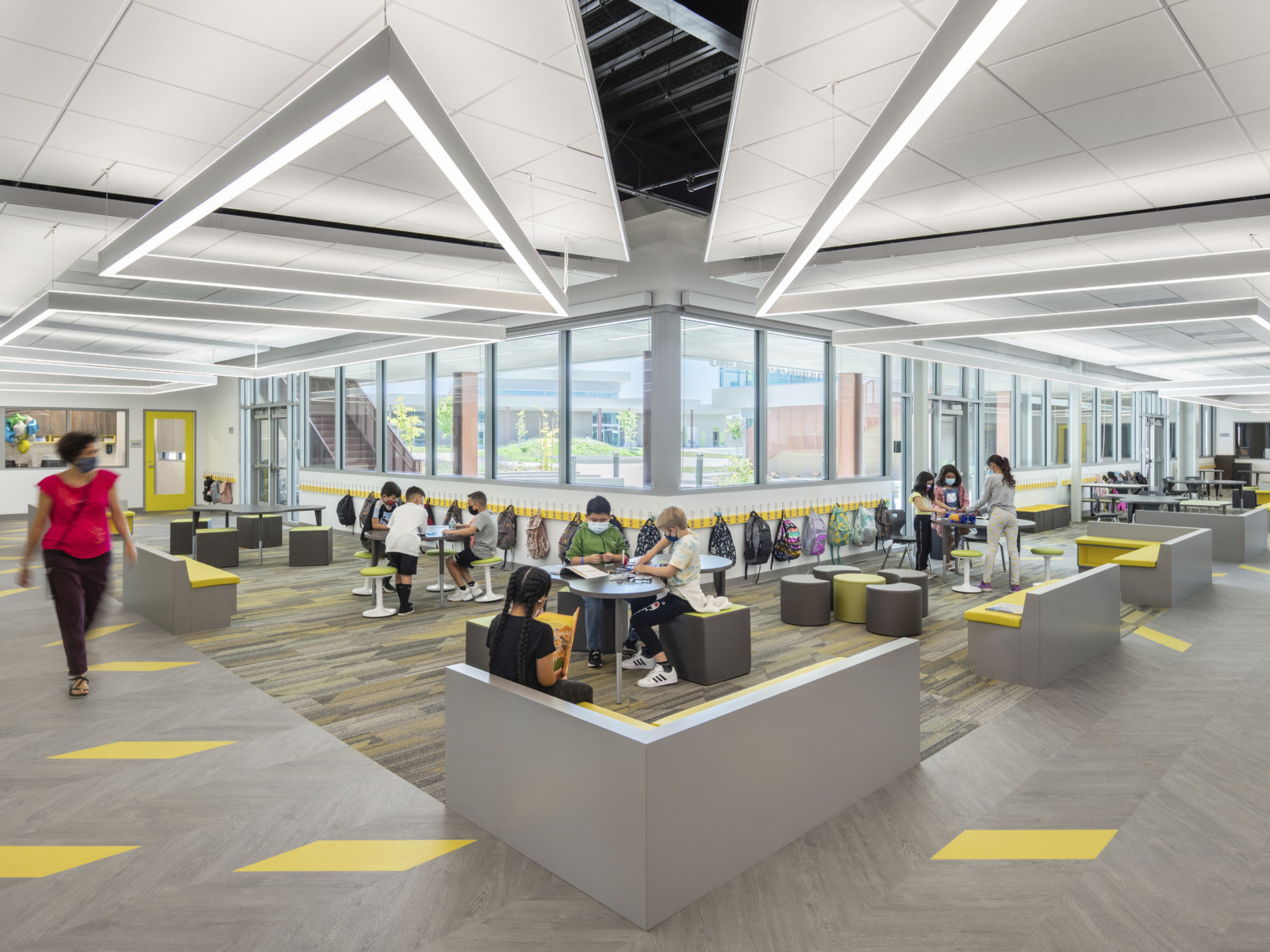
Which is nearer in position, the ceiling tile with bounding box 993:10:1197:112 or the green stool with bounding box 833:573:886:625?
the ceiling tile with bounding box 993:10:1197:112

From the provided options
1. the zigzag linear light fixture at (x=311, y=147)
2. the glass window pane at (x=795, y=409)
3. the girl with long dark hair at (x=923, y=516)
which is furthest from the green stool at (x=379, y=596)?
the girl with long dark hair at (x=923, y=516)

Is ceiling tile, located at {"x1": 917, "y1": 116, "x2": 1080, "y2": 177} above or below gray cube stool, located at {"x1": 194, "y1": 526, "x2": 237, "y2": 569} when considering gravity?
above

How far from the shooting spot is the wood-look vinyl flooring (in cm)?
438

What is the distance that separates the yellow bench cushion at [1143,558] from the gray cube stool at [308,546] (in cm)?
949

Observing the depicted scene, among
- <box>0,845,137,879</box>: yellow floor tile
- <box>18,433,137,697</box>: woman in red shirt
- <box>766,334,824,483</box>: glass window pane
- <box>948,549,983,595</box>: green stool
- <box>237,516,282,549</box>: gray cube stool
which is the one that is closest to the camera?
<box>0,845,137,879</box>: yellow floor tile

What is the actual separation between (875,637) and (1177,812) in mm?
3153

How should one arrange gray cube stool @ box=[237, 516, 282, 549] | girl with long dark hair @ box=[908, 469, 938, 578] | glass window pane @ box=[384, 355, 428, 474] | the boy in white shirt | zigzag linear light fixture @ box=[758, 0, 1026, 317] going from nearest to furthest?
zigzag linear light fixture @ box=[758, 0, 1026, 317]
the boy in white shirt
girl with long dark hair @ box=[908, 469, 938, 578]
gray cube stool @ box=[237, 516, 282, 549]
glass window pane @ box=[384, 355, 428, 474]

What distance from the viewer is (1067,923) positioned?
2.57 m

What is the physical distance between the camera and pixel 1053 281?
538 centimetres

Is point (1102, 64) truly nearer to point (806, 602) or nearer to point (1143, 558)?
point (806, 602)

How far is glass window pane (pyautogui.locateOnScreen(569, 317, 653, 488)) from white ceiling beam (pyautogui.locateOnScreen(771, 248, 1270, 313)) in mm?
3058

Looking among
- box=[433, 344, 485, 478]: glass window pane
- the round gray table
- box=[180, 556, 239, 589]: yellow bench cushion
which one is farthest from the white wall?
the round gray table

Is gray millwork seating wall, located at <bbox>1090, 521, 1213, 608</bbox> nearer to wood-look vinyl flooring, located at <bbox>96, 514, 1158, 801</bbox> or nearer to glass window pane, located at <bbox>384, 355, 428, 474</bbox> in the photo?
wood-look vinyl flooring, located at <bbox>96, 514, 1158, 801</bbox>

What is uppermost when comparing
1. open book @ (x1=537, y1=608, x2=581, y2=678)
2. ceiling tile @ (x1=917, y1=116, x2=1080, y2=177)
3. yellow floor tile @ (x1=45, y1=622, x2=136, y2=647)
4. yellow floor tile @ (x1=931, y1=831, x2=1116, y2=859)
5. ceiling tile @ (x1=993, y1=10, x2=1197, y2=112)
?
ceiling tile @ (x1=917, y1=116, x2=1080, y2=177)
